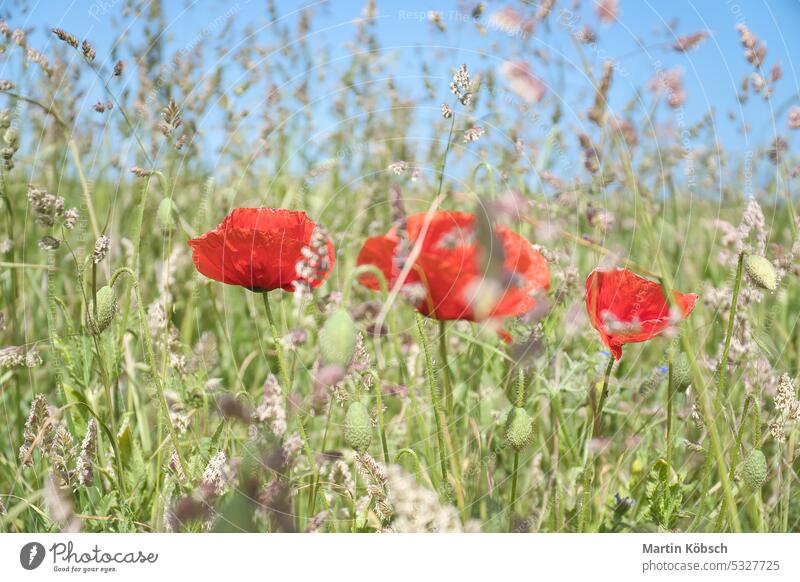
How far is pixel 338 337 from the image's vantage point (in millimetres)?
626

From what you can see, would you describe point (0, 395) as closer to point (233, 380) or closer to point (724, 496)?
point (233, 380)

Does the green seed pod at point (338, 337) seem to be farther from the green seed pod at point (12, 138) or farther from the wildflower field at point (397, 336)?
the green seed pod at point (12, 138)

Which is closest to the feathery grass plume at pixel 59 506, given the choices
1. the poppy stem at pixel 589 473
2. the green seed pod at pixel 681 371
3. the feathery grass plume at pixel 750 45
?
the poppy stem at pixel 589 473

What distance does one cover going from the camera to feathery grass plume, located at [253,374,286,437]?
29.3 inches

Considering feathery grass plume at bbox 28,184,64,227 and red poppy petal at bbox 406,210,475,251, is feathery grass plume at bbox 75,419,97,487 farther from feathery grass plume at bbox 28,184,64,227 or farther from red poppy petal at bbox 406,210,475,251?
red poppy petal at bbox 406,210,475,251

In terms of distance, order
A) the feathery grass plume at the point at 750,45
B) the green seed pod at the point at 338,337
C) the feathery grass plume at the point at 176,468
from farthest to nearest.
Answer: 1. the feathery grass plume at the point at 750,45
2. the feathery grass plume at the point at 176,468
3. the green seed pod at the point at 338,337

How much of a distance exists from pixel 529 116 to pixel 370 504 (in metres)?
0.51

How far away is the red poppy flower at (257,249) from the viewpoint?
2.15 ft

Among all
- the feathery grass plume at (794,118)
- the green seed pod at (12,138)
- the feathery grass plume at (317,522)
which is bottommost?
the feathery grass plume at (317,522)

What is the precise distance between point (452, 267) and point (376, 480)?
0.20 metres

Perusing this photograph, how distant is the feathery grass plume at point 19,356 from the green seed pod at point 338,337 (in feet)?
1.03
